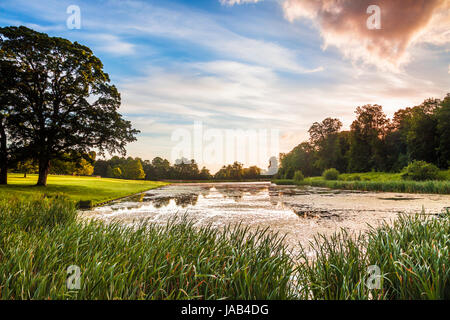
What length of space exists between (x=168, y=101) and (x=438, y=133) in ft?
127

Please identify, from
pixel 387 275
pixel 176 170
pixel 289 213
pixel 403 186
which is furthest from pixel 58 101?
pixel 176 170

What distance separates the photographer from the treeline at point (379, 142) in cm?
3350

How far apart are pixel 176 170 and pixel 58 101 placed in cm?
5455

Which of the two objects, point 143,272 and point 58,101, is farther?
point 58,101

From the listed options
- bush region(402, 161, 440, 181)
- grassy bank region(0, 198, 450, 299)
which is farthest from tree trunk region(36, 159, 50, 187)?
bush region(402, 161, 440, 181)

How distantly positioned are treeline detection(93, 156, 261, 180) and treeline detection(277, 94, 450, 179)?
46.2 ft

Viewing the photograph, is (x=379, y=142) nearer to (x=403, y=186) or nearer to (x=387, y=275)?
(x=403, y=186)

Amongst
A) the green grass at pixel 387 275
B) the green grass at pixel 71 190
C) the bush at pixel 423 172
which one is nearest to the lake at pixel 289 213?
the green grass at pixel 387 275

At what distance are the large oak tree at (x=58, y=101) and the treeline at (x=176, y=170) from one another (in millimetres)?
48672

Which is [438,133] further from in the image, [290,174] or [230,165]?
[230,165]

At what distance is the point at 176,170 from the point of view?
6981 cm

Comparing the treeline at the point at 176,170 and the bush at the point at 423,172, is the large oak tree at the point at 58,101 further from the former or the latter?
the treeline at the point at 176,170

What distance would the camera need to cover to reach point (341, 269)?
219 cm
